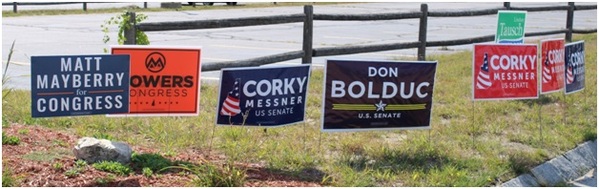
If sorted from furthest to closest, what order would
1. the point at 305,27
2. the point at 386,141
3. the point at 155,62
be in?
the point at 305,27
the point at 386,141
the point at 155,62

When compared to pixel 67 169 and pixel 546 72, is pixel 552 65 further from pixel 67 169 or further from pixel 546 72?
pixel 67 169

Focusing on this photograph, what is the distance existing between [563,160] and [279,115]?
8.42 ft

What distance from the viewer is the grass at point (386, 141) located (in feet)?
24.7

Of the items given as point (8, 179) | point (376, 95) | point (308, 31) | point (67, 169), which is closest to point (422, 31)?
point (308, 31)

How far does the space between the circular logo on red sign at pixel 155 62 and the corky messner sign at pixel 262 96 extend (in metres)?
0.52

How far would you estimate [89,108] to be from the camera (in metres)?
7.47

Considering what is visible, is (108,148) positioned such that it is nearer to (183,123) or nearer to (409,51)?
(183,123)

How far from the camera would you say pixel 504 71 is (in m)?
9.45

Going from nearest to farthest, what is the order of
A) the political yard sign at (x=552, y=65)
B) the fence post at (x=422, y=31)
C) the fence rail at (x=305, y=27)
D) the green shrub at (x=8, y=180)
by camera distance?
the green shrub at (x=8, y=180)
the political yard sign at (x=552, y=65)
the fence rail at (x=305, y=27)
the fence post at (x=422, y=31)

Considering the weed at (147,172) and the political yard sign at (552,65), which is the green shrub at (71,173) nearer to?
the weed at (147,172)

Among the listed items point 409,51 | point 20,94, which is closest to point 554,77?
point 20,94

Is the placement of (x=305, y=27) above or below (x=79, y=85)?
above

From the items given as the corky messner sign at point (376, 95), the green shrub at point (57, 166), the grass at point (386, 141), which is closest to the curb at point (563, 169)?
the grass at point (386, 141)

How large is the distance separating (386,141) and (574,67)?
298 centimetres
